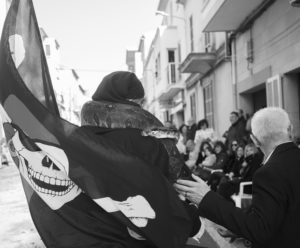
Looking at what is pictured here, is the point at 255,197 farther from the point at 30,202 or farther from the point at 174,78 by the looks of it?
the point at 174,78

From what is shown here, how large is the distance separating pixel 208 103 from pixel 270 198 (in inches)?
587

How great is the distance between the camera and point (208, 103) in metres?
16.9

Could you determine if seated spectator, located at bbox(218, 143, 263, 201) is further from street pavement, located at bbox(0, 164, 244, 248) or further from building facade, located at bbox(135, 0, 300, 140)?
building facade, located at bbox(135, 0, 300, 140)

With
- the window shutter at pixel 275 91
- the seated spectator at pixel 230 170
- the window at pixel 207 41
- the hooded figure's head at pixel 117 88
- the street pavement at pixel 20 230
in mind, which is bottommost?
the street pavement at pixel 20 230

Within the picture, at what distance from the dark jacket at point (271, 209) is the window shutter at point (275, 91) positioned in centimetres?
726

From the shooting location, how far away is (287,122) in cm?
239

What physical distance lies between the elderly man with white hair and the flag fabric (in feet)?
0.76

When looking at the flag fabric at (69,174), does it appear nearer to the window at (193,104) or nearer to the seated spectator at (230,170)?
the seated spectator at (230,170)

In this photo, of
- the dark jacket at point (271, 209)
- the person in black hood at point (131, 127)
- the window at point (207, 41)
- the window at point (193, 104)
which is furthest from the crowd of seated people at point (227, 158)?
the window at point (193, 104)

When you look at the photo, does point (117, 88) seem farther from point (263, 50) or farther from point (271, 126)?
point (263, 50)

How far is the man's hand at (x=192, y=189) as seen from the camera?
2250 millimetres

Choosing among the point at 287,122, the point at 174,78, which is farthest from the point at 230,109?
the point at 174,78

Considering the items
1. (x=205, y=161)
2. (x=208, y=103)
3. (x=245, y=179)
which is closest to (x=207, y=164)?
(x=205, y=161)

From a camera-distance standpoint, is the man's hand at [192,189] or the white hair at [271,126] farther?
the white hair at [271,126]
